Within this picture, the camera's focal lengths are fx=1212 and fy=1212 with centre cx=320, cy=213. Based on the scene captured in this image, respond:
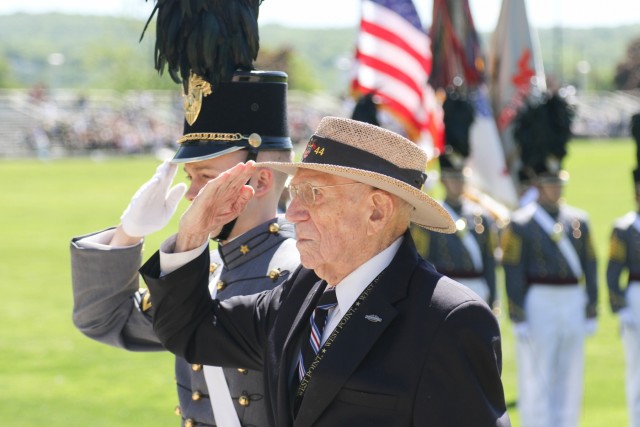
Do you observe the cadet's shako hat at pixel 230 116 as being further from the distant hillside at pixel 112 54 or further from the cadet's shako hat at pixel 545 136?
the distant hillside at pixel 112 54

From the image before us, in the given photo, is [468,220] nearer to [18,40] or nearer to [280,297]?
[280,297]

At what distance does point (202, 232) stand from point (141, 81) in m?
93.7

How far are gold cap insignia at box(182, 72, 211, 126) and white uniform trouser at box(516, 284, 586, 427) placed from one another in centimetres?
505

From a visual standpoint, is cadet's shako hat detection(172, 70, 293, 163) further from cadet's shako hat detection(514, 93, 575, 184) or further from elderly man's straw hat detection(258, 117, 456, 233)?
cadet's shako hat detection(514, 93, 575, 184)

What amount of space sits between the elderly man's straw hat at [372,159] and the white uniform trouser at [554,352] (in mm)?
5590

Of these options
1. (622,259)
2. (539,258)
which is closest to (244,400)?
(539,258)

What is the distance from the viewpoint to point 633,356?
8258 millimetres

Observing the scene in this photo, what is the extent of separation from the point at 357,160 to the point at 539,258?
5.80 meters

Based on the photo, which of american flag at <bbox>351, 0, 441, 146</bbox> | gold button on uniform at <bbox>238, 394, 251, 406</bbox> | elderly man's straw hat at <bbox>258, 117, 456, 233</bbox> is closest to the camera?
elderly man's straw hat at <bbox>258, 117, 456, 233</bbox>

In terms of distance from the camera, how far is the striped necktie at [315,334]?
110 inches

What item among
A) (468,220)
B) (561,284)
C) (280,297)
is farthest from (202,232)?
(468,220)

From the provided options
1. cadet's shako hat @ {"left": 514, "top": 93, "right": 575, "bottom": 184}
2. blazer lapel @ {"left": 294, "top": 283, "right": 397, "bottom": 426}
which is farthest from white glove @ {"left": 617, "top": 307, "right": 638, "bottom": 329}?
blazer lapel @ {"left": 294, "top": 283, "right": 397, "bottom": 426}

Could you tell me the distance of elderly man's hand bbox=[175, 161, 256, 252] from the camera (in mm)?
3000

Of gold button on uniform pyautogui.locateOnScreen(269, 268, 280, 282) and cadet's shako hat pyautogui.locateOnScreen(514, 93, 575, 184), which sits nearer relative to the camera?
gold button on uniform pyautogui.locateOnScreen(269, 268, 280, 282)
